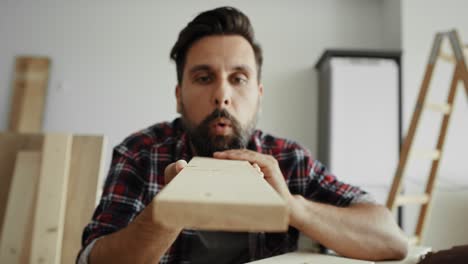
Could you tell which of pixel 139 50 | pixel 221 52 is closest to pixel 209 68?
pixel 221 52

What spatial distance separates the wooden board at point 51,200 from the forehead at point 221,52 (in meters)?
0.46

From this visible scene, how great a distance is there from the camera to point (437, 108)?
1602 millimetres

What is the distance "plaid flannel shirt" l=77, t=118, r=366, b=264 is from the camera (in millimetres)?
849

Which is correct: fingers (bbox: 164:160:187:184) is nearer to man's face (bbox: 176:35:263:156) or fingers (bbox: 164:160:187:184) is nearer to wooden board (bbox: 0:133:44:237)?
man's face (bbox: 176:35:263:156)

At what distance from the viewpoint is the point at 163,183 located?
3.10ft

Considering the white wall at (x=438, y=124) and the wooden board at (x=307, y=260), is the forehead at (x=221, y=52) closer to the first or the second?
the wooden board at (x=307, y=260)

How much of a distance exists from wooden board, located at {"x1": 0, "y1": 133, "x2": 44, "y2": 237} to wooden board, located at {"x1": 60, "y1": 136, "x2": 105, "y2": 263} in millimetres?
142

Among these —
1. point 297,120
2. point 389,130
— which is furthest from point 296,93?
point 389,130

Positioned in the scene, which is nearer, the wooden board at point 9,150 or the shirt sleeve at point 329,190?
the shirt sleeve at point 329,190

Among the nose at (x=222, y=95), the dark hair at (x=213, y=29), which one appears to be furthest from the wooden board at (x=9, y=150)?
the nose at (x=222, y=95)

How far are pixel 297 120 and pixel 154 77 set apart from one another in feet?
4.33

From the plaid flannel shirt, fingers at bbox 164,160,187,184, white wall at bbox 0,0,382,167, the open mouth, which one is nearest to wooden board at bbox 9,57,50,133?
white wall at bbox 0,0,382,167

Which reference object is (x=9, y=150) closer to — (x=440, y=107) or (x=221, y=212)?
(x=221, y=212)

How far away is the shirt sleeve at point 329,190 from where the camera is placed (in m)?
0.94
